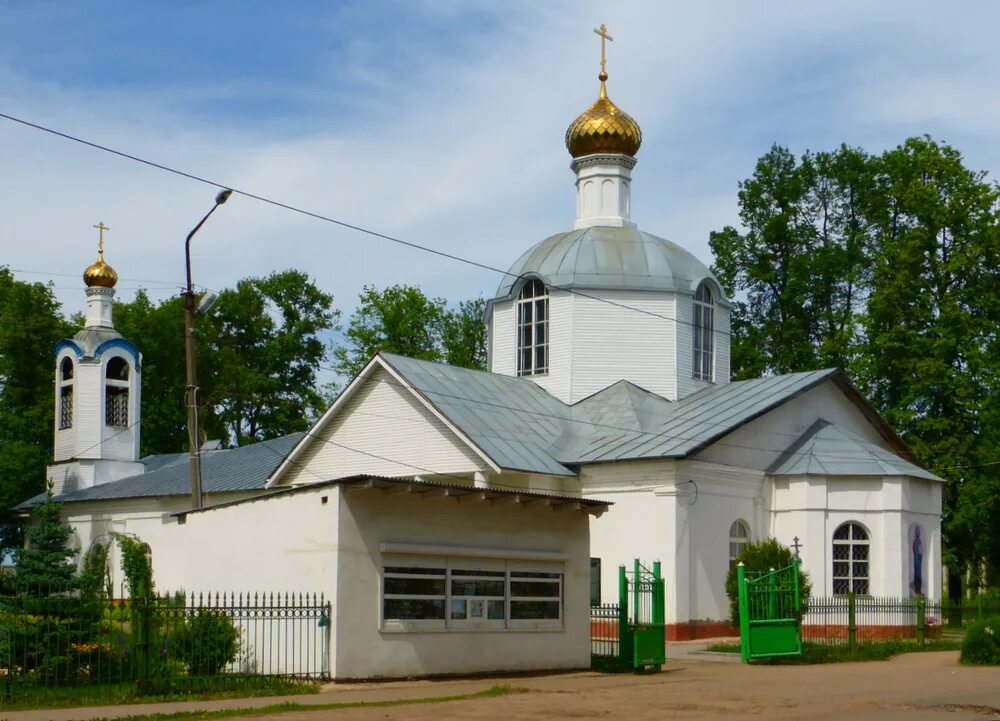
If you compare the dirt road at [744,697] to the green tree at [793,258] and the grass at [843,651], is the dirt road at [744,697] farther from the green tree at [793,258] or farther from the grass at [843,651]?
the green tree at [793,258]

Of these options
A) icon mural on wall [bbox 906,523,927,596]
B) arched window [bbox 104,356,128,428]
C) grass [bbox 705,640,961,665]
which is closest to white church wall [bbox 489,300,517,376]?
icon mural on wall [bbox 906,523,927,596]

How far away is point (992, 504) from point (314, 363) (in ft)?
100

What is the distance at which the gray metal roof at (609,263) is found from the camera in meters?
35.4

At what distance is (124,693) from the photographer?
55.3 feet


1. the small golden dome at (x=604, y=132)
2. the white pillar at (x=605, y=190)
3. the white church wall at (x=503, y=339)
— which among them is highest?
the small golden dome at (x=604, y=132)

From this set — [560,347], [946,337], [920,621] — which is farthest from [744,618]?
[946,337]

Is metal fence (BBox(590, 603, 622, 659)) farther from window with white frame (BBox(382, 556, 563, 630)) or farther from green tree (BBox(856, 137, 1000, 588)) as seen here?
green tree (BBox(856, 137, 1000, 588))

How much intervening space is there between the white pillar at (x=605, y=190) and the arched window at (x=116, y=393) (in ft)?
56.2

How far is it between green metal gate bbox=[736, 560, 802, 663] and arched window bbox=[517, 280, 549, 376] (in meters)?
12.8

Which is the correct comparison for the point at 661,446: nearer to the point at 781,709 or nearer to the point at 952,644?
the point at 952,644

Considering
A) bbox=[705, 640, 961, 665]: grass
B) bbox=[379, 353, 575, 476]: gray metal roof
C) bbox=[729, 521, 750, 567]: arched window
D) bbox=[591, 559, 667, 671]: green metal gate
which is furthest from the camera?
bbox=[729, 521, 750, 567]: arched window

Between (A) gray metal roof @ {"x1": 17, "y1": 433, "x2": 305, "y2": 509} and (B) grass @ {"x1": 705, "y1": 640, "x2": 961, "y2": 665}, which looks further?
(A) gray metal roof @ {"x1": 17, "y1": 433, "x2": 305, "y2": 509}

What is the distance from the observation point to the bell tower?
4572 cm

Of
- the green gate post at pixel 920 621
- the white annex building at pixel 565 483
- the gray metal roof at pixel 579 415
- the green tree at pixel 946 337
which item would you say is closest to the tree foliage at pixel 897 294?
the green tree at pixel 946 337
